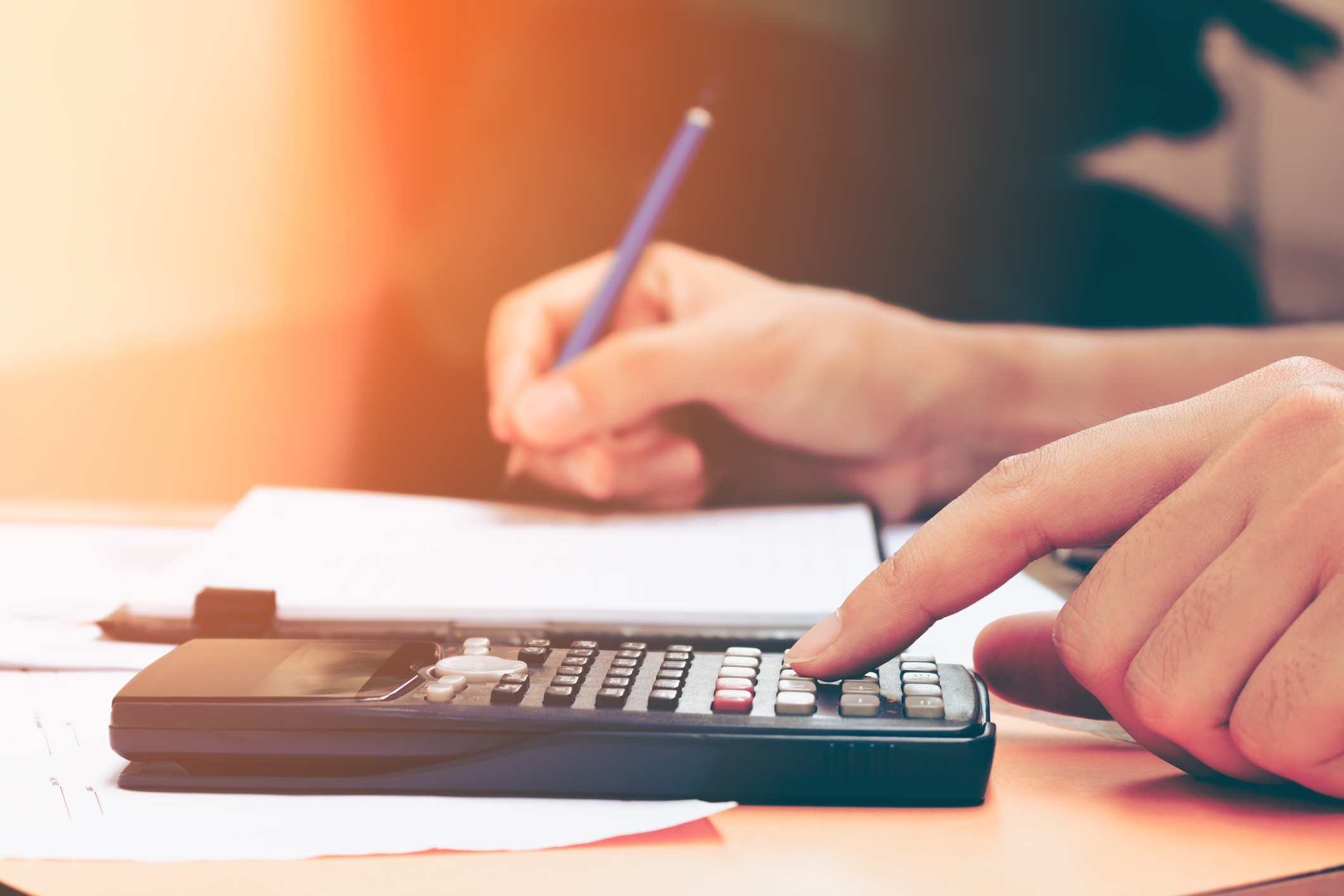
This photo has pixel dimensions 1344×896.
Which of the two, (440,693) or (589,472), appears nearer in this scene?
(440,693)

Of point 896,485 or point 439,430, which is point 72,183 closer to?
point 439,430

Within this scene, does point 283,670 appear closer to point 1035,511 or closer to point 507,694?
point 507,694

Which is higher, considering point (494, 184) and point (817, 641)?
point (494, 184)

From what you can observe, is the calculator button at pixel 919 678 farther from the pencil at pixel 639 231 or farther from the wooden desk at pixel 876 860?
the pencil at pixel 639 231

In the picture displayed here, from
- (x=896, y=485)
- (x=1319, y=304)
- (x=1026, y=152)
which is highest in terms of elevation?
(x=1026, y=152)

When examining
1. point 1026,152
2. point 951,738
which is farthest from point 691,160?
point 951,738

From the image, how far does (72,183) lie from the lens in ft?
2.41

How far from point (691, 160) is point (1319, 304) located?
50 cm

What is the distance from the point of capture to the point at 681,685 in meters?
0.26

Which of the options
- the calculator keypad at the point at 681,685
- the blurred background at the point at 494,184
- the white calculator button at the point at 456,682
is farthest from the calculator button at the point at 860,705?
the blurred background at the point at 494,184

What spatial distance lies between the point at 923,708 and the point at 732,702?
49 mm

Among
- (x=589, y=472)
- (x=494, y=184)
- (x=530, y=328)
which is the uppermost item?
(x=494, y=184)

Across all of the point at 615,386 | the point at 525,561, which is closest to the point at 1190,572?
the point at 525,561

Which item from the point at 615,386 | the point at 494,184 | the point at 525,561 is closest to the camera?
the point at 525,561
